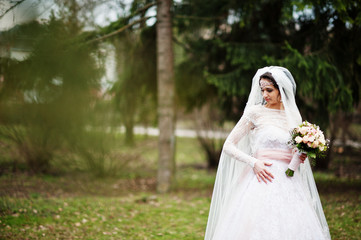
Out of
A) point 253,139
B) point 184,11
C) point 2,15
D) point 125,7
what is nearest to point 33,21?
point 2,15

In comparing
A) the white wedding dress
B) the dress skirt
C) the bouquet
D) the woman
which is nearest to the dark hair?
the woman

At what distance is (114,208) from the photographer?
602 cm

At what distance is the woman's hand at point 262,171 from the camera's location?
10.2ft

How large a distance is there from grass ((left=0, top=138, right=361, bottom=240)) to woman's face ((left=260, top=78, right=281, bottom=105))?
2.58 metres

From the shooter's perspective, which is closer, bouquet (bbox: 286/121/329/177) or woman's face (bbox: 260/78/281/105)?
bouquet (bbox: 286/121/329/177)

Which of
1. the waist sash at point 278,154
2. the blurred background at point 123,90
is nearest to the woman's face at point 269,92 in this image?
the waist sash at point 278,154

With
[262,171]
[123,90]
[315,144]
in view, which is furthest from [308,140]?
[123,90]

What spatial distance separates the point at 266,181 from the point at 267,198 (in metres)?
0.17

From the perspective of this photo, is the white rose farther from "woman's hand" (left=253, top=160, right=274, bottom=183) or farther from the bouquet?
"woman's hand" (left=253, top=160, right=274, bottom=183)

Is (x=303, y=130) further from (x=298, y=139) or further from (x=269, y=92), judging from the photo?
(x=269, y=92)

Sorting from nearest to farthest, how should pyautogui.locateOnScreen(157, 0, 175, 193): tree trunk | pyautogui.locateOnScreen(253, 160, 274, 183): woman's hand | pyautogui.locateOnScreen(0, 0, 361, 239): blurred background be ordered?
pyautogui.locateOnScreen(253, 160, 274, 183): woman's hand < pyautogui.locateOnScreen(0, 0, 361, 239): blurred background < pyautogui.locateOnScreen(157, 0, 175, 193): tree trunk

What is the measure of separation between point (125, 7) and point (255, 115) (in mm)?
4757

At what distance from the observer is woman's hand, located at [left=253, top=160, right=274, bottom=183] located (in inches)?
122

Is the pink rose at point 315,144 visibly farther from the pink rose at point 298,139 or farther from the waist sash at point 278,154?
the waist sash at point 278,154
